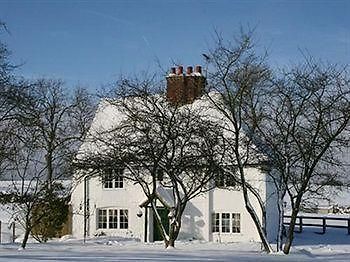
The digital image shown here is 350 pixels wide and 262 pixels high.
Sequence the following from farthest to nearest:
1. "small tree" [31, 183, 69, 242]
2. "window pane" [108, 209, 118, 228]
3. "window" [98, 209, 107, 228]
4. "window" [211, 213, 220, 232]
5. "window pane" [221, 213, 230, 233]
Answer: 1. "window" [98, 209, 107, 228]
2. "window pane" [108, 209, 118, 228]
3. "window" [211, 213, 220, 232]
4. "window pane" [221, 213, 230, 233]
5. "small tree" [31, 183, 69, 242]

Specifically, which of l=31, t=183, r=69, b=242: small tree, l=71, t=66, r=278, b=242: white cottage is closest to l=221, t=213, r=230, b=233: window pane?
l=71, t=66, r=278, b=242: white cottage

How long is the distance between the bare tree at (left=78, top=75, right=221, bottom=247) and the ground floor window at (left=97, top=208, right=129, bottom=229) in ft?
28.7

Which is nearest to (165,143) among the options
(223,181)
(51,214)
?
(223,181)

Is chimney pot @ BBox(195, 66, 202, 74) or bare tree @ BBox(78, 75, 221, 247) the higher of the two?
chimney pot @ BBox(195, 66, 202, 74)

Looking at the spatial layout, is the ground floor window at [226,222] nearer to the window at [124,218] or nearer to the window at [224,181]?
the window at [124,218]

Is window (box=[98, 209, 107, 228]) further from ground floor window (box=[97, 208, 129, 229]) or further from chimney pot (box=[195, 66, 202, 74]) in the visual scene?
chimney pot (box=[195, 66, 202, 74])

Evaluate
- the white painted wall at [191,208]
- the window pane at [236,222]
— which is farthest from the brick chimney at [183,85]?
the window pane at [236,222]

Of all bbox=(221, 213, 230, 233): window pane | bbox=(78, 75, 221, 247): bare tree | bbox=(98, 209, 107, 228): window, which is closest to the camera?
bbox=(78, 75, 221, 247): bare tree

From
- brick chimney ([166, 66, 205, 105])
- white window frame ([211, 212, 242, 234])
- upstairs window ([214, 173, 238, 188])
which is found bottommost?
white window frame ([211, 212, 242, 234])

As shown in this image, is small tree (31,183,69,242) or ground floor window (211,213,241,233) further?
ground floor window (211,213,241,233)

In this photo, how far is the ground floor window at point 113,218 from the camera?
115 ft

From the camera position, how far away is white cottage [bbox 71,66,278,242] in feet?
107

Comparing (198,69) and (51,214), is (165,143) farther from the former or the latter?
(51,214)

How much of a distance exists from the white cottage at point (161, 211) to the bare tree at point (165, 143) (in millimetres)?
4928
